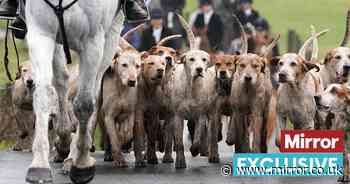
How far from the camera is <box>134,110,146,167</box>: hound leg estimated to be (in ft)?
50.3

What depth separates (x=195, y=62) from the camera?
16031 mm

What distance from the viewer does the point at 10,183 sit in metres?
12.9

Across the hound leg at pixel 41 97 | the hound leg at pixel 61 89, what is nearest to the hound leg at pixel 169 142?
the hound leg at pixel 61 89

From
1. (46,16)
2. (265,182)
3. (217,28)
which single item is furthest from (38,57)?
(217,28)

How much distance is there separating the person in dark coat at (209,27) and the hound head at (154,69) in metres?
6.88

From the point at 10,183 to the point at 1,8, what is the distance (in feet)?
4.84

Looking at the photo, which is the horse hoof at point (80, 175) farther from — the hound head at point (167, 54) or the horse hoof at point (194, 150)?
the hound head at point (167, 54)

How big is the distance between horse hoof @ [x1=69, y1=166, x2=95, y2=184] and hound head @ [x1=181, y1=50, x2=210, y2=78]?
3.58 m

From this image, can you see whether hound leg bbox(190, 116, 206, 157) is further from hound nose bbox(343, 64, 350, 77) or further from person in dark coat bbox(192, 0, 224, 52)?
person in dark coat bbox(192, 0, 224, 52)

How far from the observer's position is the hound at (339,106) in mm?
13637

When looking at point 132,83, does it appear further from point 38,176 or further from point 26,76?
point 38,176

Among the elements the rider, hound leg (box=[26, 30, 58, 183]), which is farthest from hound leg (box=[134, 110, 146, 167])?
hound leg (box=[26, 30, 58, 183])

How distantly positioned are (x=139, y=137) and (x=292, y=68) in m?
1.83

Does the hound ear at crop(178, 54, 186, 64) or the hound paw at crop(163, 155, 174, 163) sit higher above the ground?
the hound ear at crop(178, 54, 186, 64)
